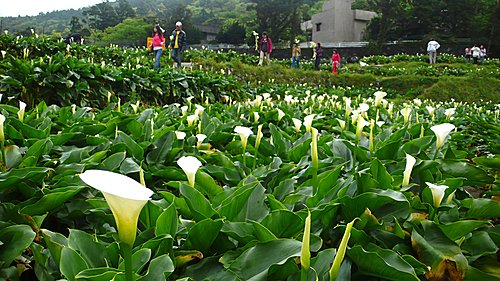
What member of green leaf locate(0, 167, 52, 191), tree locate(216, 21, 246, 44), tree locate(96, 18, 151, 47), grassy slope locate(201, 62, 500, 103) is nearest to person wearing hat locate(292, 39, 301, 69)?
grassy slope locate(201, 62, 500, 103)

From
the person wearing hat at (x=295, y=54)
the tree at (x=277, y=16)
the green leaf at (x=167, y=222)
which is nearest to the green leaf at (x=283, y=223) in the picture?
the green leaf at (x=167, y=222)

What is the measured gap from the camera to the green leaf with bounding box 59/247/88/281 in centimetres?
94

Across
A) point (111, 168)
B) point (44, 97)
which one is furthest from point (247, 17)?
point (111, 168)

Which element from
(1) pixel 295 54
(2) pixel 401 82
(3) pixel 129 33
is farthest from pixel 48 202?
(3) pixel 129 33

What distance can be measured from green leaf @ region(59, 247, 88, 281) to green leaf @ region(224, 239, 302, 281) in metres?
0.34

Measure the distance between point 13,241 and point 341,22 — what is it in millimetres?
44278

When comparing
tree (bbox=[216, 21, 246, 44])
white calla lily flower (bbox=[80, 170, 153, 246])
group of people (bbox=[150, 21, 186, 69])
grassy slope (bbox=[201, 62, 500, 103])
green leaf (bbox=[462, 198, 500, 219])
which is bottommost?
grassy slope (bbox=[201, 62, 500, 103])

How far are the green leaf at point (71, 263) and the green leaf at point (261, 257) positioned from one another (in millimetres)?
340

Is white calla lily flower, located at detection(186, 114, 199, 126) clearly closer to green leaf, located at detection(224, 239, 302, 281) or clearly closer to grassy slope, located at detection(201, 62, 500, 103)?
green leaf, located at detection(224, 239, 302, 281)

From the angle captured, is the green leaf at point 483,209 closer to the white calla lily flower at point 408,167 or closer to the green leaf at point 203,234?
the white calla lily flower at point 408,167

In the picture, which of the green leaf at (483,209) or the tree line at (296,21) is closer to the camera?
the green leaf at (483,209)

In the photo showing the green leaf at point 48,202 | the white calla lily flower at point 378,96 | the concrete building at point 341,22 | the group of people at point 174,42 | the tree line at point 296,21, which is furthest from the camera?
the concrete building at point 341,22

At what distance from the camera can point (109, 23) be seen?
62219 millimetres

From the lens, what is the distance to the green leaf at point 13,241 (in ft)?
3.60
